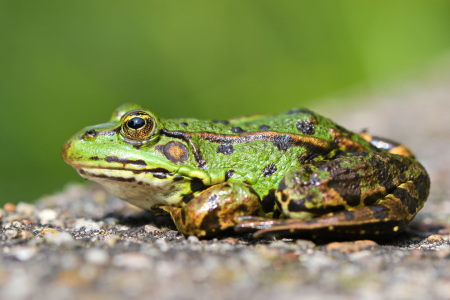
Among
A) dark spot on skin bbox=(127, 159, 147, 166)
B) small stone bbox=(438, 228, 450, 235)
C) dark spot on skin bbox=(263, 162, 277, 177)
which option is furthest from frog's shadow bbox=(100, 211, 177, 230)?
small stone bbox=(438, 228, 450, 235)

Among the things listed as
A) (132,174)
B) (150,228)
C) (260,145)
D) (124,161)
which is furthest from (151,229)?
(260,145)

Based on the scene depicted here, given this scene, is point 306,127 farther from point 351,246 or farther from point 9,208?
point 9,208

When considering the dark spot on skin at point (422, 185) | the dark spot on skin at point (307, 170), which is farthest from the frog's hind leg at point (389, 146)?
the dark spot on skin at point (307, 170)

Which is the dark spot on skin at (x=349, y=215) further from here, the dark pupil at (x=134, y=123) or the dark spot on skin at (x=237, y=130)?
the dark pupil at (x=134, y=123)

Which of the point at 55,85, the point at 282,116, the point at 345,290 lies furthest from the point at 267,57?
the point at 345,290

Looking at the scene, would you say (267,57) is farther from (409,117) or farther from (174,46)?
(409,117)

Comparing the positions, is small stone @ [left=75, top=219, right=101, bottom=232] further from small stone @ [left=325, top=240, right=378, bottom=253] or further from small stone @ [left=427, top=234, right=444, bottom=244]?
small stone @ [left=427, top=234, right=444, bottom=244]

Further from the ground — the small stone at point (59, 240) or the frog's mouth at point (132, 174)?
the frog's mouth at point (132, 174)
